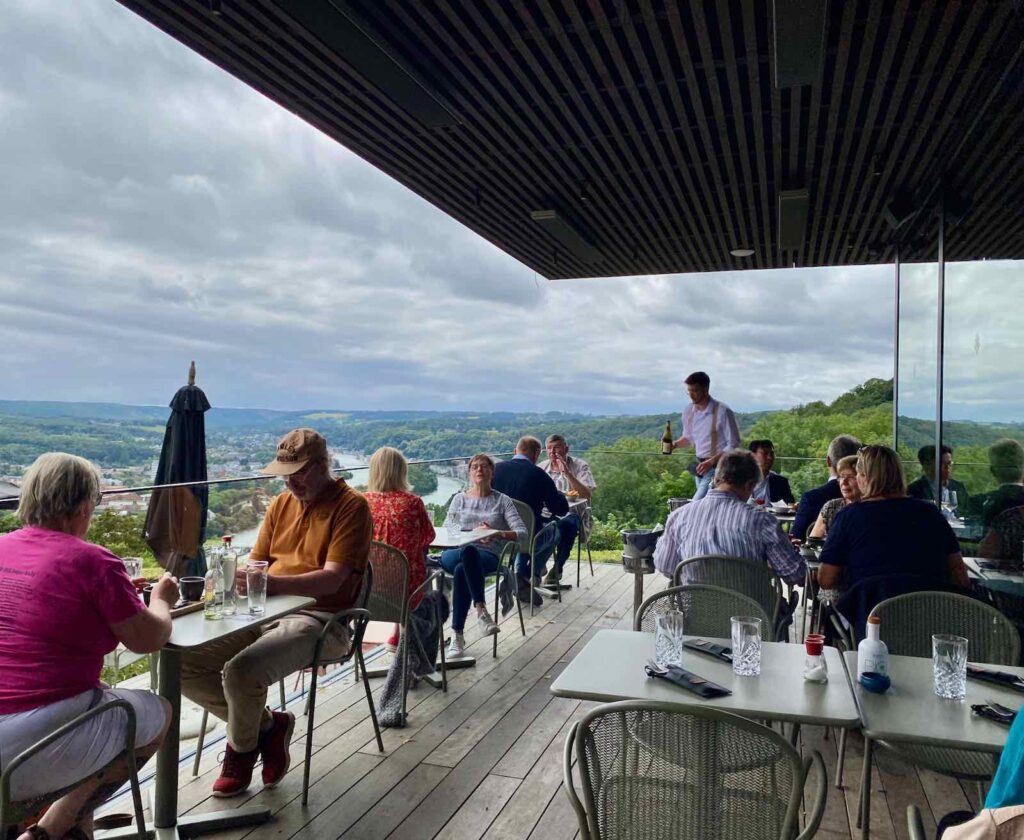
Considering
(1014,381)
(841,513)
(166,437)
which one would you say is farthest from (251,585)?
(1014,381)

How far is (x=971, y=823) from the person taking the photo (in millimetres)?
1122

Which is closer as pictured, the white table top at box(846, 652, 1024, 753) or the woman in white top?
the white table top at box(846, 652, 1024, 753)

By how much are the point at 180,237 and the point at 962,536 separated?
61.1 m

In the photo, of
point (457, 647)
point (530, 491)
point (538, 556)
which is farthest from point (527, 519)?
point (457, 647)

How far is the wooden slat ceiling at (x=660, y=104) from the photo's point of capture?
329 cm

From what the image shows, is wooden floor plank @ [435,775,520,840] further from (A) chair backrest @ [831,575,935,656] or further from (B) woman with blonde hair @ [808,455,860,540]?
(B) woman with blonde hair @ [808,455,860,540]

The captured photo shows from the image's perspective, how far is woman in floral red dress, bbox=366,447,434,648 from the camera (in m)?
4.02

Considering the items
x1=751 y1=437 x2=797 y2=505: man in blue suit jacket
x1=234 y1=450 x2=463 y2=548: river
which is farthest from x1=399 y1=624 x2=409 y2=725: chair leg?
x1=751 y1=437 x2=797 y2=505: man in blue suit jacket

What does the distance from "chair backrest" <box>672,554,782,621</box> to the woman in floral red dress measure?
1428mm

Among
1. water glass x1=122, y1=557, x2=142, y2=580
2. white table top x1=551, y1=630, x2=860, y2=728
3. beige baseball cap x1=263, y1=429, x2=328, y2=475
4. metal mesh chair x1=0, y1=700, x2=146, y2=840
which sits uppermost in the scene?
beige baseball cap x1=263, y1=429, x2=328, y2=475

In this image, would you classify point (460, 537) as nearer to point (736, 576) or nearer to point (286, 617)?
point (286, 617)

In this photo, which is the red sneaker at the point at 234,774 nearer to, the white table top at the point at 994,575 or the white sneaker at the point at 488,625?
the white sneaker at the point at 488,625

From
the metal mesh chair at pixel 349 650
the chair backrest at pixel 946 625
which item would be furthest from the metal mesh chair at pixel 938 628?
the metal mesh chair at pixel 349 650

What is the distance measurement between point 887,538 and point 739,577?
642 millimetres
